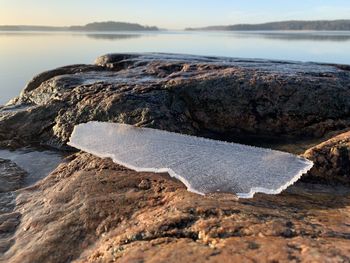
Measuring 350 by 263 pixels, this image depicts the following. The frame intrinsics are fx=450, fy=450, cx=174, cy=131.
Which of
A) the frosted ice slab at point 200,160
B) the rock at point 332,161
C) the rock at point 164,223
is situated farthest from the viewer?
the rock at point 332,161

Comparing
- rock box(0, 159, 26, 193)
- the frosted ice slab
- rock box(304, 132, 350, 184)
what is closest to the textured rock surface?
rock box(0, 159, 26, 193)

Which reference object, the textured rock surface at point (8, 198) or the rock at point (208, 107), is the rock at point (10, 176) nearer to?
the textured rock surface at point (8, 198)

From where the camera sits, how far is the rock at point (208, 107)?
5.75 metres

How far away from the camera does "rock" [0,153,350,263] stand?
8.22 ft

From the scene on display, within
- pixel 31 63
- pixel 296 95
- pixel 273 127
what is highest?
pixel 296 95

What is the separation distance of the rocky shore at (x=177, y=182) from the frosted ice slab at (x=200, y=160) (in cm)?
12

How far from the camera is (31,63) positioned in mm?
19656

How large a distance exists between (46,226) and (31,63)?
17.5 meters

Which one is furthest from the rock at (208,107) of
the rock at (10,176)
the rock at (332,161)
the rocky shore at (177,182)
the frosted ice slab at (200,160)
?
the rock at (332,161)

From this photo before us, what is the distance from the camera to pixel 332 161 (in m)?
3.97

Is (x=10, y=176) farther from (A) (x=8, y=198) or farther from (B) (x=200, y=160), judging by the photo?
(B) (x=200, y=160)

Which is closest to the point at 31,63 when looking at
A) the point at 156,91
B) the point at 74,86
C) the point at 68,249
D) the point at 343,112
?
the point at 74,86

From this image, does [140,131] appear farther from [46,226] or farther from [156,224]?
[156,224]

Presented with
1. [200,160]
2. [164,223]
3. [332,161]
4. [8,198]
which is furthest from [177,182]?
[8,198]
